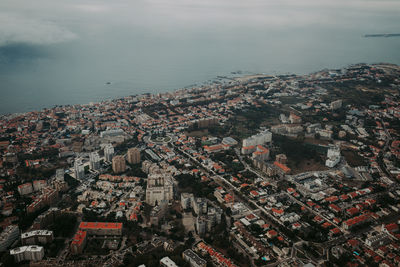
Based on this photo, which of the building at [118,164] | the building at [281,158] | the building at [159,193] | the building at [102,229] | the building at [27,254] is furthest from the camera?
A: the building at [281,158]

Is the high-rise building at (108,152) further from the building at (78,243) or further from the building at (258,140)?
the building at (258,140)

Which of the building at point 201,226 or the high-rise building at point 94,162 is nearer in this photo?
the building at point 201,226

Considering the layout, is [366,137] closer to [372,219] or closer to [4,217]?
[372,219]

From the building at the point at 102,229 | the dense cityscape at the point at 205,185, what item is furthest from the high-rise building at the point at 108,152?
the building at the point at 102,229

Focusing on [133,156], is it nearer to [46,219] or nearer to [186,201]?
[186,201]

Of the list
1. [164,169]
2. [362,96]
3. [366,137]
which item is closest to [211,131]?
[164,169]

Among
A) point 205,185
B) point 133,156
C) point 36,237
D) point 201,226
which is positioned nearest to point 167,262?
point 201,226
